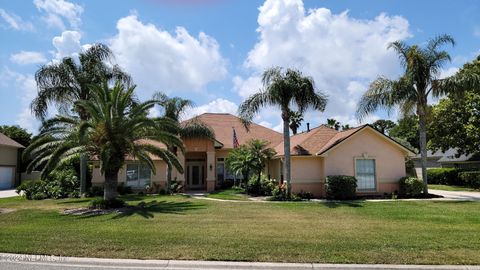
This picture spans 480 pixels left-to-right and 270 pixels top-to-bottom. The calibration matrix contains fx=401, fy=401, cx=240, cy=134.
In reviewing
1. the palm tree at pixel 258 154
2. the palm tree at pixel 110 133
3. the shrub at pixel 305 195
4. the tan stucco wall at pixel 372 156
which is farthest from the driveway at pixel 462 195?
the palm tree at pixel 110 133

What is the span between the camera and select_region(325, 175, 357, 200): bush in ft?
69.8

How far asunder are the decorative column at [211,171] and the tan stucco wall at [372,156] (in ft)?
31.9

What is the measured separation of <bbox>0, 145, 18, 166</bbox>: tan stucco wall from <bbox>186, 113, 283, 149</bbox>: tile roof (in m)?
20.8

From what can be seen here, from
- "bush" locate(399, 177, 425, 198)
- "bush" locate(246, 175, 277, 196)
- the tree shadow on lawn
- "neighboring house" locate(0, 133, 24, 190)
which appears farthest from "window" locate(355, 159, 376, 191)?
"neighboring house" locate(0, 133, 24, 190)

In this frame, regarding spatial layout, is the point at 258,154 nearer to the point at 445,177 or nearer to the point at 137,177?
the point at 137,177

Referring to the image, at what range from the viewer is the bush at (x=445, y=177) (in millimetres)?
35041

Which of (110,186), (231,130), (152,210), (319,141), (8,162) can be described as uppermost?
(231,130)

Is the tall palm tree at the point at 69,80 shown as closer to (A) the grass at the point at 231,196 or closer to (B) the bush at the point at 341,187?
(A) the grass at the point at 231,196

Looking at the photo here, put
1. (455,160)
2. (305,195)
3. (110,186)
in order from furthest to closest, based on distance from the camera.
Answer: (455,160)
(305,195)
(110,186)

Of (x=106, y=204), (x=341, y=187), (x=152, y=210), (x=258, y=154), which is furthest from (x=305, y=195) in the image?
(x=106, y=204)

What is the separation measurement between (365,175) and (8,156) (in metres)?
36.5

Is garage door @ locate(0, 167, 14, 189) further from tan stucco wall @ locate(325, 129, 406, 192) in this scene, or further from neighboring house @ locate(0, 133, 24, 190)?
tan stucco wall @ locate(325, 129, 406, 192)

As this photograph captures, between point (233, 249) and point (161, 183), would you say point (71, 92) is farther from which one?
point (233, 249)

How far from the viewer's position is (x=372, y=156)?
23.2m
